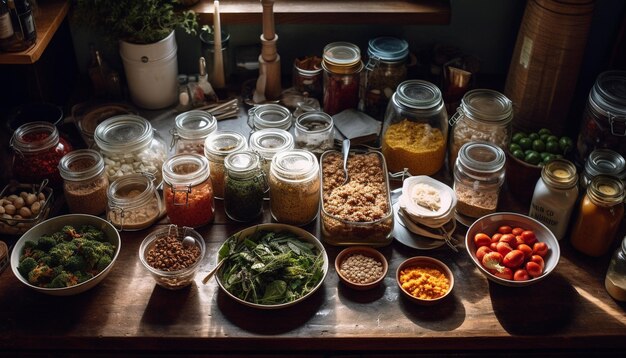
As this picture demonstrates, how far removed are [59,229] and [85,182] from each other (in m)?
0.14

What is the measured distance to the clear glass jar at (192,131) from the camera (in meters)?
1.92

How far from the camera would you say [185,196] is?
172 cm

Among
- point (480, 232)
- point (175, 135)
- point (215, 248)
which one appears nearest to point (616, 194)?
point (480, 232)

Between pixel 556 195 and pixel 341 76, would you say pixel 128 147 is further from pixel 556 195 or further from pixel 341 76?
pixel 556 195

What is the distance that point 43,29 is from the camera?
6.14ft

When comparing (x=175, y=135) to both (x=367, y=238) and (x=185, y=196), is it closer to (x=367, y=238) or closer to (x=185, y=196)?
(x=185, y=196)

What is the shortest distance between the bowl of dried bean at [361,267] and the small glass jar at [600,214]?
515 millimetres

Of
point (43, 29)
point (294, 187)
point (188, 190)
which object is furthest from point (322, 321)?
point (43, 29)

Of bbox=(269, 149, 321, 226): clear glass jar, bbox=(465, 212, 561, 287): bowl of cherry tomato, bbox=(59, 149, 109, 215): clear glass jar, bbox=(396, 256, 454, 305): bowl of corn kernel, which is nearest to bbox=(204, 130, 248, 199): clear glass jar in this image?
bbox=(269, 149, 321, 226): clear glass jar

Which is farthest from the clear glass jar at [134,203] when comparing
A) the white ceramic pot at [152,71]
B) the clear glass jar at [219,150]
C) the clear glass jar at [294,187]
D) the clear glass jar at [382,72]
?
the clear glass jar at [382,72]

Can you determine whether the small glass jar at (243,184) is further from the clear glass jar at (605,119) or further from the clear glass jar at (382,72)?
the clear glass jar at (605,119)

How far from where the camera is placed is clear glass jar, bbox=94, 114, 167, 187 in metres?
1.85

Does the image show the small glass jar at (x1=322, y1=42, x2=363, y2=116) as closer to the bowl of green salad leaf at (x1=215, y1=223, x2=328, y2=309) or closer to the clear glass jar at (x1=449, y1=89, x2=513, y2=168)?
the clear glass jar at (x1=449, y1=89, x2=513, y2=168)

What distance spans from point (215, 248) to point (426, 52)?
40.4 inches
